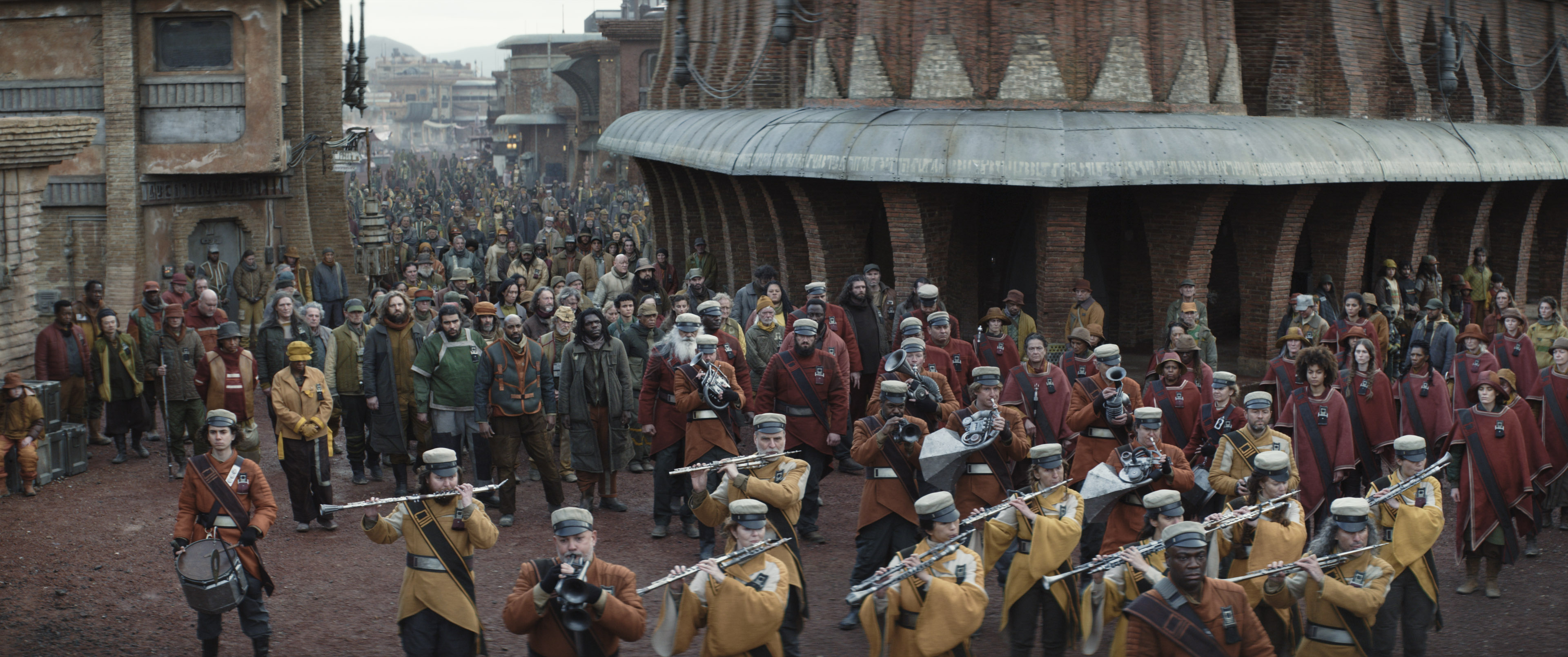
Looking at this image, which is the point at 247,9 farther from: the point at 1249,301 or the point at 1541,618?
the point at 1541,618

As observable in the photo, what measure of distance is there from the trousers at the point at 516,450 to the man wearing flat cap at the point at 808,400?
1762 mm

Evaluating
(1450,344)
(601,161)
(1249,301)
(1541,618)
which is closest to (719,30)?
(1249,301)

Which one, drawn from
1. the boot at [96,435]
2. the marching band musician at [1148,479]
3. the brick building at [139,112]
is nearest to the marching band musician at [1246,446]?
the marching band musician at [1148,479]

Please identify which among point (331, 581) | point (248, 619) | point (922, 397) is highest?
point (922, 397)

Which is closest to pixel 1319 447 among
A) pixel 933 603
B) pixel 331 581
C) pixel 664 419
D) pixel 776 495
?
pixel 776 495

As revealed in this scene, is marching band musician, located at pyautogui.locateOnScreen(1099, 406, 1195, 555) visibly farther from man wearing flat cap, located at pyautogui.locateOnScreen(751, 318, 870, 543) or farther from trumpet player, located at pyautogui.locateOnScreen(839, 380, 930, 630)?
man wearing flat cap, located at pyautogui.locateOnScreen(751, 318, 870, 543)

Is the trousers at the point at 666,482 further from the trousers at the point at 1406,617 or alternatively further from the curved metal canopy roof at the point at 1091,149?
the curved metal canopy roof at the point at 1091,149

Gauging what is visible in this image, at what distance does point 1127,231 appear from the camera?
66.1 ft

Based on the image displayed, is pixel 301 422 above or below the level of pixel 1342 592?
above

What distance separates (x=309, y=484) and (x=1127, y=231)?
13.0 m

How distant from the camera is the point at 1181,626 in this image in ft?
19.8

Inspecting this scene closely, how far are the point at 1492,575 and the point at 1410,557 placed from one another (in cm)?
270

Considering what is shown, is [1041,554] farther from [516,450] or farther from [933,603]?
[516,450]

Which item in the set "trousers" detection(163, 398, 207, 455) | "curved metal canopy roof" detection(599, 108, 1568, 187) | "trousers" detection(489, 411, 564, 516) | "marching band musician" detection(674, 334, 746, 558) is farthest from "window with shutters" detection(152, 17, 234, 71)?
"marching band musician" detection(674, 334, 746, 558)
